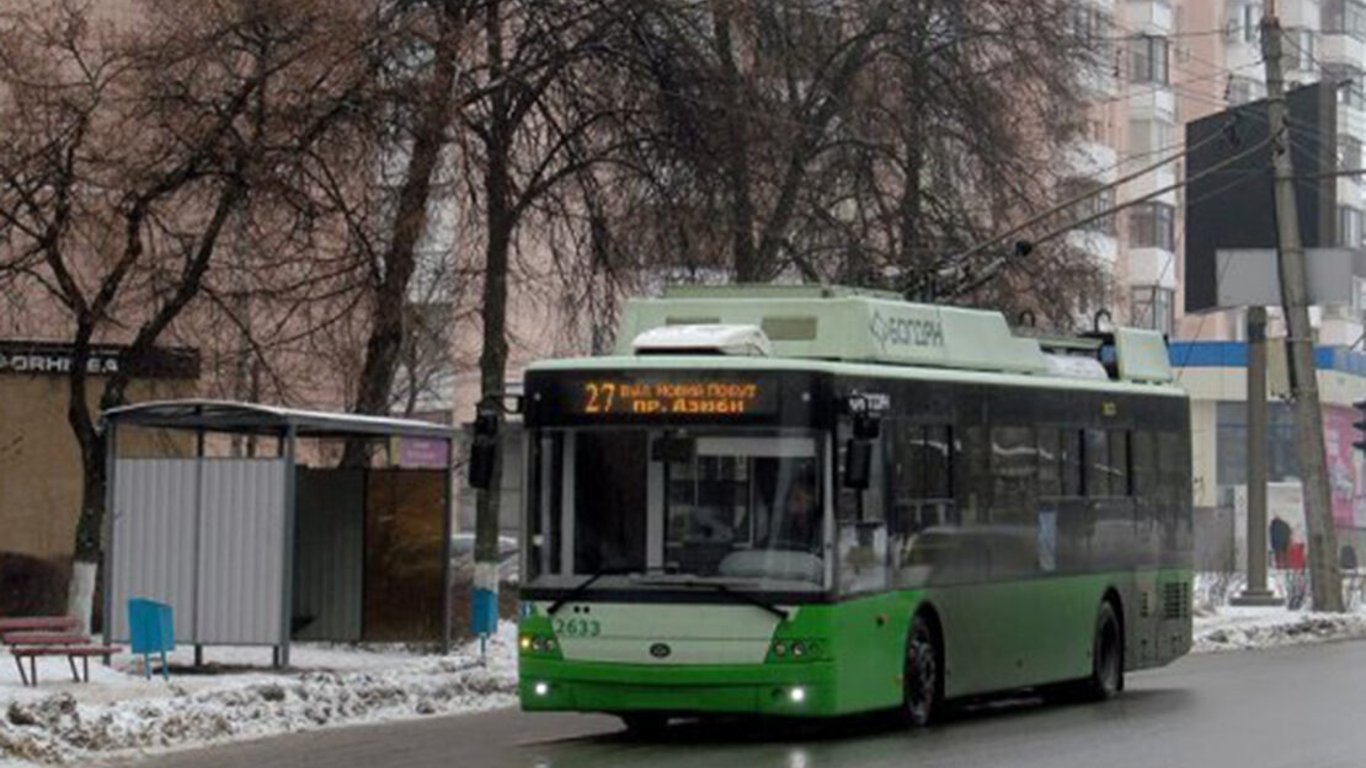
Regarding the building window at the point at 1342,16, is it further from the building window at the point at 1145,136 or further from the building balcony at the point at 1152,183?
the building balcony at the point at 1152,183

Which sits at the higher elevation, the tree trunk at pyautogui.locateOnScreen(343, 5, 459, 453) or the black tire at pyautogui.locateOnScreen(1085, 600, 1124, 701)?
the tree trunk at pyautogui.locateOnScreen(343, 5, 459, 453)

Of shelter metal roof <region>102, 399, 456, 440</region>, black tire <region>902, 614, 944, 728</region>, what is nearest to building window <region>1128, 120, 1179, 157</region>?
shelter metal roof <region>102, 399, 456, 440</region>

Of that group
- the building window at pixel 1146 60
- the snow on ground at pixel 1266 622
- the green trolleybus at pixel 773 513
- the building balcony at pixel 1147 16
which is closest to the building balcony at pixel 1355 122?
the building window at pixel 1146 60

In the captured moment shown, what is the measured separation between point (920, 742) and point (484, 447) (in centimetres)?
372

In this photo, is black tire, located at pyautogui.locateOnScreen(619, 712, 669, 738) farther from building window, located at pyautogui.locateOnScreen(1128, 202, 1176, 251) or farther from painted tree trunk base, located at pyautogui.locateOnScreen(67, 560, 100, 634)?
building window, located at pyautogui.locateOnScreen(1128, 202, 1176, 251)

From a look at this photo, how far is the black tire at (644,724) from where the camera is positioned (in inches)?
812

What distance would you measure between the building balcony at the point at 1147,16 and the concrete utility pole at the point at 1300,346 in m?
41.4

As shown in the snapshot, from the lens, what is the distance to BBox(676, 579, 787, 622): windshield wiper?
1894cm

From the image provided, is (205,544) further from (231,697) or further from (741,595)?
(741,595)

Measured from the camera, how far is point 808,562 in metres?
19.1

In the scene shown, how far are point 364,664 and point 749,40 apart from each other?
9.89 meters

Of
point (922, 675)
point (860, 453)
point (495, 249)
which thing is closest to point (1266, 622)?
point (495, 249)

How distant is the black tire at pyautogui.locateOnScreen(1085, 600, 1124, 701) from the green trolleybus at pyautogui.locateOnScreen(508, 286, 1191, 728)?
2.13 metres

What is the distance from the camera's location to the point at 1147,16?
279 feet
